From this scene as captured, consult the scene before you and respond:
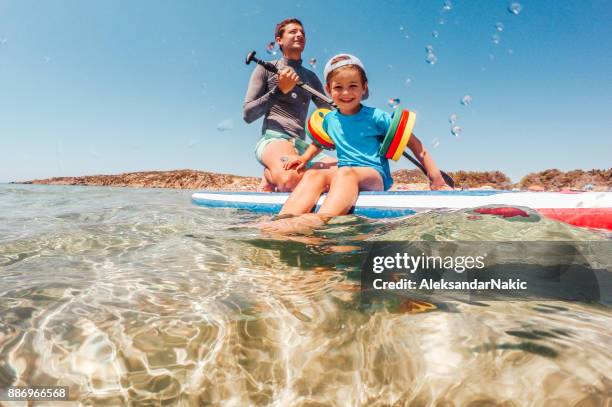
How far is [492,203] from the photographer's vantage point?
3.03 m

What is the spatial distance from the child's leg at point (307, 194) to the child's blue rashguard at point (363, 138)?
0.55m

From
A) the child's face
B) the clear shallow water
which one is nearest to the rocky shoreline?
the child's face

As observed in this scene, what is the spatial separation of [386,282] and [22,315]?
150 cm

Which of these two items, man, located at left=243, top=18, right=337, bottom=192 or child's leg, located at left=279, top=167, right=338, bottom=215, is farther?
man, located at left=243, top=18, right=337, bottom=192

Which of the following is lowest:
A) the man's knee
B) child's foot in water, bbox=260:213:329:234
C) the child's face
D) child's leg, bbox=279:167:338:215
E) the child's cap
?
child's foot in water, bbox=260:213:329:234

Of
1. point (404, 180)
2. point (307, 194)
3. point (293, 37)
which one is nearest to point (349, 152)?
point (307, 194)

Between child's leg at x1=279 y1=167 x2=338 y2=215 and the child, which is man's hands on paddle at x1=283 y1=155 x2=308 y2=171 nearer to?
the child

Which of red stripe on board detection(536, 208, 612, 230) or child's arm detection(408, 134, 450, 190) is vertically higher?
child's arm detection(408, 134, 450, 190)

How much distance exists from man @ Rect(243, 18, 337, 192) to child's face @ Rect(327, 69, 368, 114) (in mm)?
986

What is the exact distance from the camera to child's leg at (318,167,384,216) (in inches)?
A: 127

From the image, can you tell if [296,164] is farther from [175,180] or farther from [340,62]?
[175,180]

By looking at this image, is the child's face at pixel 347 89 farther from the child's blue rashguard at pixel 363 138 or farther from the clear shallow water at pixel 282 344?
the clear shallow water at pixel 282 344

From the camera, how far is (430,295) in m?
1.43

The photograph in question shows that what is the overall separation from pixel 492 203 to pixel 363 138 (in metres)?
1.61
